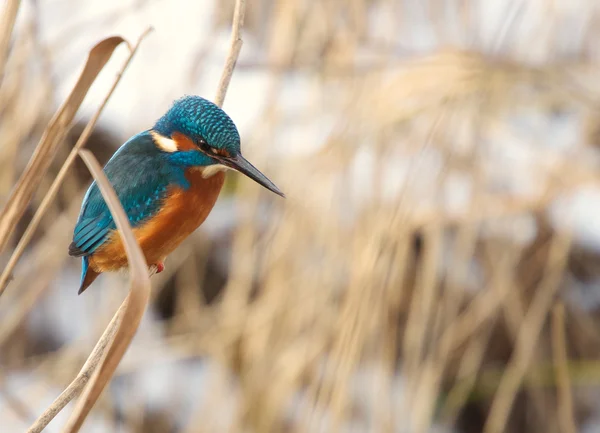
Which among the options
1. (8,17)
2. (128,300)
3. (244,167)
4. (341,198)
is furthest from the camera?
(341,198)

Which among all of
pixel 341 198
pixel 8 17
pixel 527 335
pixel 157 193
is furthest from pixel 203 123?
pixel 527 335

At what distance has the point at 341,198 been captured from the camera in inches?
71.0

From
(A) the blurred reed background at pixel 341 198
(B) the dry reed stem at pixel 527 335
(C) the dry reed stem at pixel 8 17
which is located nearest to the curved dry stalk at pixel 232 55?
(C) the dry reed stem at pixel 8 17

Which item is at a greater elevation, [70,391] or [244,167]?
[244,167]

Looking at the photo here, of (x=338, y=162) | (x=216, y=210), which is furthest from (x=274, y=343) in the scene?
(x=216, y=210)

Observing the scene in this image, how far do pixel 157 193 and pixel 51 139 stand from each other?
11cm

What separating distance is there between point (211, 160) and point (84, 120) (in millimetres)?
1582

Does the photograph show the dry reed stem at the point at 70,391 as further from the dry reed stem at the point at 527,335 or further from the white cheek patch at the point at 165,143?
the dry reed stem at the point at 527,335

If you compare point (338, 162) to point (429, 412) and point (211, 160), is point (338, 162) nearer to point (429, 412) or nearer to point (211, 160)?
point (429, 412)

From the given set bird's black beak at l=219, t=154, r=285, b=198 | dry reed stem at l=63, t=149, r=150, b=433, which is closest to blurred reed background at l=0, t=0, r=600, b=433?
bird's black beak at l=219, t=154, r=285, b=198

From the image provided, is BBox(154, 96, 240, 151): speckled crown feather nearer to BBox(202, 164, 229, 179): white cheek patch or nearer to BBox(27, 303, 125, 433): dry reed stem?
BBox(202, 164, 229, 179): white cheek patch

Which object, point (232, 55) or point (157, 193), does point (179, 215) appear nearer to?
point (157, 193)

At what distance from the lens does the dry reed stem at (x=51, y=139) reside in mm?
488

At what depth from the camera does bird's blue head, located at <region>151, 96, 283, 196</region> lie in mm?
531
